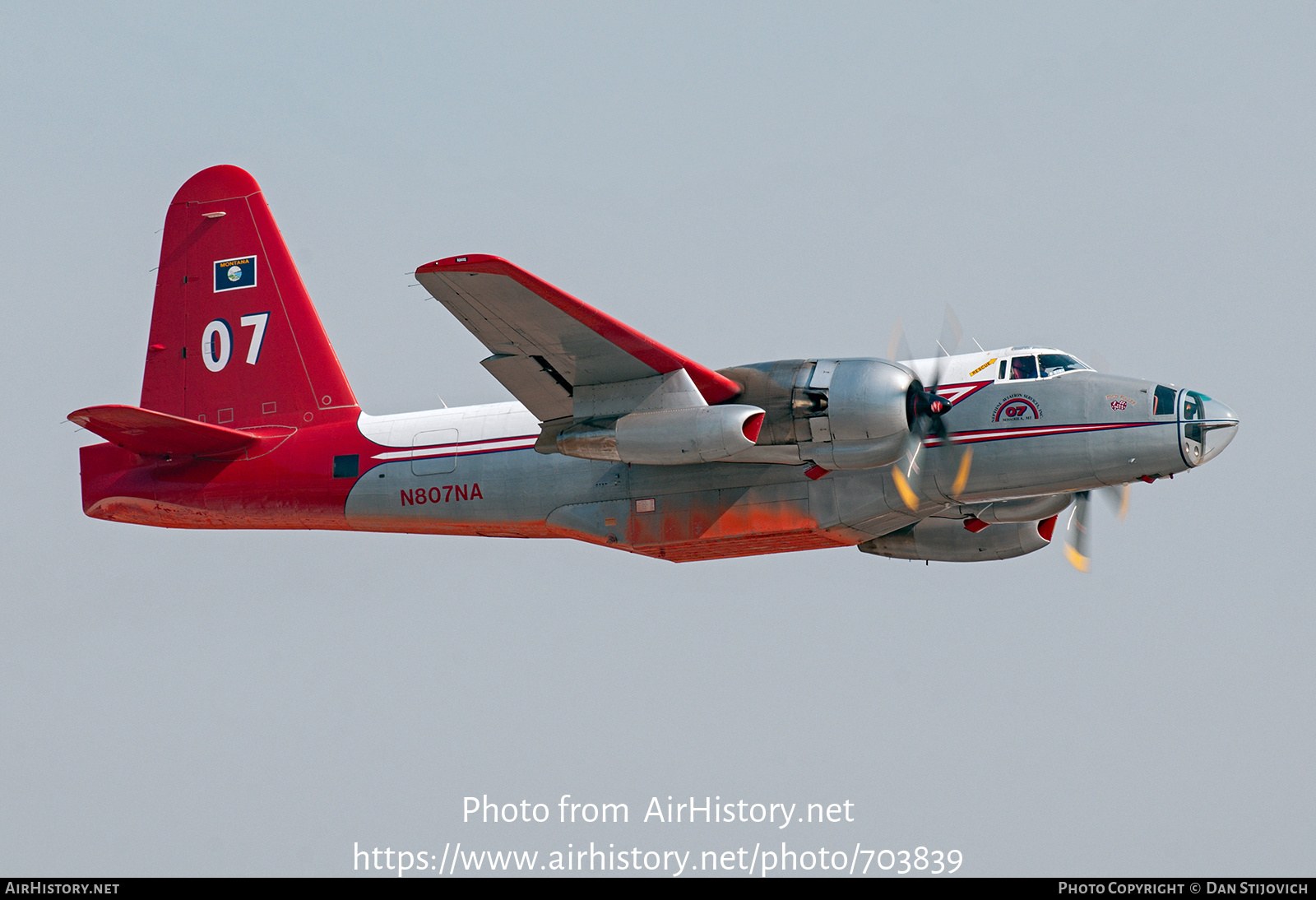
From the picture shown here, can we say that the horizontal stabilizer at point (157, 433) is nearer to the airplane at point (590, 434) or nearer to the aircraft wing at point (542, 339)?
the airplane at point (590, 434)

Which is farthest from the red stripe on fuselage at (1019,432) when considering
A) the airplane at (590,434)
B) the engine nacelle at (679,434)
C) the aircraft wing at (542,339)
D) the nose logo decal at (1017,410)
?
the aircraft wing at (542,339)

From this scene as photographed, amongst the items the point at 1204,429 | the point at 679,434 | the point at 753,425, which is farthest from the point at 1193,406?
the point at 679,434

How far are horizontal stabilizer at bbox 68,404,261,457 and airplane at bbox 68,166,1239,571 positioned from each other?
51 millimetres

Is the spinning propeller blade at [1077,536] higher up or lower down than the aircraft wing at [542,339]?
lower down

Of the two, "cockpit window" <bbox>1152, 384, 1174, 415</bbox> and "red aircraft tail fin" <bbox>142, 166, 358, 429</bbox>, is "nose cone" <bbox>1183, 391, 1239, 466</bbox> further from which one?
"red aircraft tail fin" <bbox>142, 166, 358, 429</bbox>

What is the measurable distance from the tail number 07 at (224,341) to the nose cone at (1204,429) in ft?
51.0

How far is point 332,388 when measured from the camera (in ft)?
89.2

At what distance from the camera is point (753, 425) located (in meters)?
21.4

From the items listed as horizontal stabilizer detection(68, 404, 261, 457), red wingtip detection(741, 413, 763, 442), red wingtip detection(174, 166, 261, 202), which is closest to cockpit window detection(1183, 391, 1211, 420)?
red wingtip detection(741, 413, 763, 442)

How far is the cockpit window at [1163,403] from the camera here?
868 inches

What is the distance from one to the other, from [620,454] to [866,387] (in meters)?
3.52

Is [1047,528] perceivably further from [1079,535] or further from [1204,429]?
[1204,429]

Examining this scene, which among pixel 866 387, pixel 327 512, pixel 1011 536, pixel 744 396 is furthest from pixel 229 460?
pixel 1011 536
